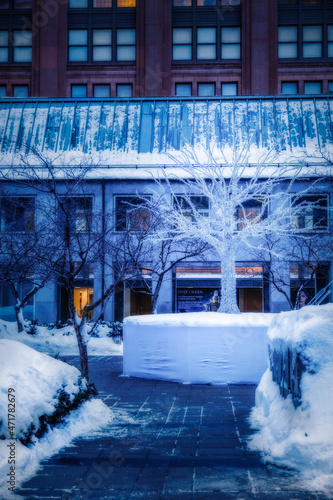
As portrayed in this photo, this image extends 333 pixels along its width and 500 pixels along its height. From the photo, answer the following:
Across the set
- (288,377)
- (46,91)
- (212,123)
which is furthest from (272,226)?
(46,91)

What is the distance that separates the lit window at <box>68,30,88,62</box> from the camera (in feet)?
107

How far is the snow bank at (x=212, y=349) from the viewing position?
11383 mm

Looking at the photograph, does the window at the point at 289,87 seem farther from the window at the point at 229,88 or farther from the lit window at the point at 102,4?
the lit window at the point at 102,4

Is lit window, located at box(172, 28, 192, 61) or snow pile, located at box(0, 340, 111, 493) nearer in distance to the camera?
snow pile, located at box(0, 340, 111, 493)

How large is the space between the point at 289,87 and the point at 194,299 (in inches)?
652

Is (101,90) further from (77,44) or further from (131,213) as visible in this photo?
(131,213)

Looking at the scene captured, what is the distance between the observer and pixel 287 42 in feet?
105

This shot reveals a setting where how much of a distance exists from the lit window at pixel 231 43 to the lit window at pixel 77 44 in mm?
8845

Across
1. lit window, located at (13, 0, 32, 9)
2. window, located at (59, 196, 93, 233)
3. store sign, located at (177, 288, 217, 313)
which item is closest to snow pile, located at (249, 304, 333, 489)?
window, located at (59, 196, 93, 233)

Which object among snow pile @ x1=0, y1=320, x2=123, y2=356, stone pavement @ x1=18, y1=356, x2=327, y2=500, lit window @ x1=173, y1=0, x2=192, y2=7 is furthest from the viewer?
lit window @ x1=173, y1=0, x2=192, y2=7

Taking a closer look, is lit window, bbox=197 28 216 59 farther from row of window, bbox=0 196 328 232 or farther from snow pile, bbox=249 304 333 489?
snow pile, bbox=249 304 333 489

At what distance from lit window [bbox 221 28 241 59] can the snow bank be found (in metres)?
24.9

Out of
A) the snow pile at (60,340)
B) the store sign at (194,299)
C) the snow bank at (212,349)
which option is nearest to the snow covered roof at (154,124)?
the store sign at (194,299)

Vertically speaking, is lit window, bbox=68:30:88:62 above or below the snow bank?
above
